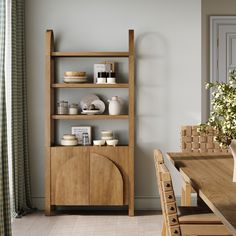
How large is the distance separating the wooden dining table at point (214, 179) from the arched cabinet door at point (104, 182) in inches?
46.9

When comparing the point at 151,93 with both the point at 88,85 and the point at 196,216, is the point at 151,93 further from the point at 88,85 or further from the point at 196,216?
the point at 196,216

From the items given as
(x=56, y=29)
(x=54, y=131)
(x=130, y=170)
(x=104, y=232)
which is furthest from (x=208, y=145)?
(x=56, y=29)

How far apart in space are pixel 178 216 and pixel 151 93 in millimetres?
2426

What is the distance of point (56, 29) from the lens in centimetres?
513

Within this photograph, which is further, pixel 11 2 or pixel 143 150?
pixel 143 150

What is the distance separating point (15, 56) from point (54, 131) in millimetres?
861

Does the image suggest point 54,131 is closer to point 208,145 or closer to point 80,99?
point 80,99

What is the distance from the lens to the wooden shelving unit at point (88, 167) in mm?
4836

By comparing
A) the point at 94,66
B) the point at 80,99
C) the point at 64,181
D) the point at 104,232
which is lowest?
the point at 104,232

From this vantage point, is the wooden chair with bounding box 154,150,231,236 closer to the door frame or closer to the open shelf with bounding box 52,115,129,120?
the open shelf with bounding box 52,115,129,120

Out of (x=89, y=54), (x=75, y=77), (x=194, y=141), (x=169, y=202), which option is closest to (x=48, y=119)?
(x=75, y=77)

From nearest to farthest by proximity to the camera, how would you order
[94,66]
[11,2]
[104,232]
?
[104,232], [11,2], [94,66]

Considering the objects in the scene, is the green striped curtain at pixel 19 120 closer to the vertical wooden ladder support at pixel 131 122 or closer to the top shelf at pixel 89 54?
the top shelf at pixel 89 54

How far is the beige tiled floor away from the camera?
4266 mm
